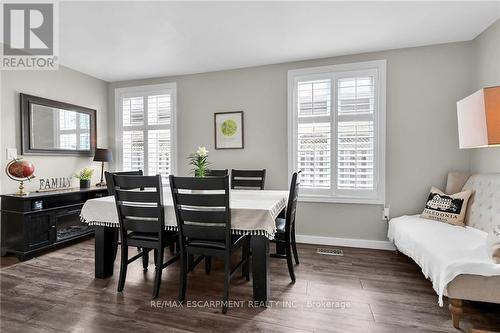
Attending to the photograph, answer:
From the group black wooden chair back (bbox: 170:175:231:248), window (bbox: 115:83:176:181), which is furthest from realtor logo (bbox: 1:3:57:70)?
black wooden chair back (bbox: 170:175:231:248)

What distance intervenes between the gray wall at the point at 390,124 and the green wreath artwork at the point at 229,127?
20cm

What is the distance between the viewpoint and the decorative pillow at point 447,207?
8.55 feet

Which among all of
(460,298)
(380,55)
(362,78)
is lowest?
(460,298)

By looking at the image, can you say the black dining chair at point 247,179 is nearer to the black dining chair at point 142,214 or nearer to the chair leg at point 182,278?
the black dining chair at point 142,214

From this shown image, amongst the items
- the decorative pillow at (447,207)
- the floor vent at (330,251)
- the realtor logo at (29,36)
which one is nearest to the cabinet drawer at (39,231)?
the realtor logo at (29,36)

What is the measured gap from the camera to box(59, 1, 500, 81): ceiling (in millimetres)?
2318

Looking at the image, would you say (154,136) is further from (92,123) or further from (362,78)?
(362,78)

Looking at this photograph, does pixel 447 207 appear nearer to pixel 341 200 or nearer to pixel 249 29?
pixel 341 200

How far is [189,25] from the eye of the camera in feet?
8.57

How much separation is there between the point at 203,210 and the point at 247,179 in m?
1.71

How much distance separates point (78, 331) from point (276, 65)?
3594 millimetres

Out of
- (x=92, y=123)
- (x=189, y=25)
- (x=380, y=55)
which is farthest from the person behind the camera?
(x=92, y=123)

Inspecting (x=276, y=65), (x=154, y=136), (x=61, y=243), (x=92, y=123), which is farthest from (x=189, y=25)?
(x=61, y=243)

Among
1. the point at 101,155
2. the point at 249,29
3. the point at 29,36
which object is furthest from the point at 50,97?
the point at 249,29
